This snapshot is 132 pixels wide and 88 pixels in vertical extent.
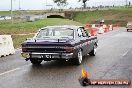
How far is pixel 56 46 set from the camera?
39.9ft

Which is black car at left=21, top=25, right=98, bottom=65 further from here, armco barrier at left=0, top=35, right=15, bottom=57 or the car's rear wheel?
armco barrier at left=0, top=35, right=15, bottom=57

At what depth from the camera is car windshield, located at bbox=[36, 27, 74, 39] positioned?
13.1 meters

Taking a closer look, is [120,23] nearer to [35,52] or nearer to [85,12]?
[85,12]

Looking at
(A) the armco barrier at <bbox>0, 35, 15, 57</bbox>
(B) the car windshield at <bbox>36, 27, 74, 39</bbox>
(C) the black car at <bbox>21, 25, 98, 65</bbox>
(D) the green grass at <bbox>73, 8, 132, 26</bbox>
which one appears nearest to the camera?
(C) the black car at <bbox>21, 25, 98, 65</bbox>

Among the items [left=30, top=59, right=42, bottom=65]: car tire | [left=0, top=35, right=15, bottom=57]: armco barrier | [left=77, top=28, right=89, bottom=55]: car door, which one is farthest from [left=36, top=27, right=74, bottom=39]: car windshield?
[left=0, top=35, right=15, bottom=57]: armco barrier

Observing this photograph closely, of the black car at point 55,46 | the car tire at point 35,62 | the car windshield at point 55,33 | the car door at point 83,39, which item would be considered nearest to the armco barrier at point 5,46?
the car tire at point 35,62

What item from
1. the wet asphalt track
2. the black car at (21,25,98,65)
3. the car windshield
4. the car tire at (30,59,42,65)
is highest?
the car windshield

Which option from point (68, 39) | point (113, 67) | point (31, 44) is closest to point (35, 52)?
point (31, 44)

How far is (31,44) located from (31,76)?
1851mm

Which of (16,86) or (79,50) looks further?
(79,50)

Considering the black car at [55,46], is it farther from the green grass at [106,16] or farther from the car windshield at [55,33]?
the green grass at [106,16]

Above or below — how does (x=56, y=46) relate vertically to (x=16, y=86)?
A: above

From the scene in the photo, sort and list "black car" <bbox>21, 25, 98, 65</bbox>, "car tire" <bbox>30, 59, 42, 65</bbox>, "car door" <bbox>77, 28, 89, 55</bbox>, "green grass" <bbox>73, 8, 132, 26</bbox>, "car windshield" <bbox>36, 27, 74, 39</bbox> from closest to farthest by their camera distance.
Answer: "black car" <bbox>21, 25, 98, 65</bbox>
"car windshield" <bbox>36, 27, 74, 39</bbox>
"car tire" <bbox>30, 59, 42, 65</bbox>
"car door" <bbox>77, 28, 89, 55</bbox>
"green grass" <bbox>73, 8, 132, 26</bbox>

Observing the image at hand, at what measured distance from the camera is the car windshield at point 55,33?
1310 centimetres
